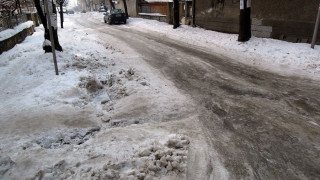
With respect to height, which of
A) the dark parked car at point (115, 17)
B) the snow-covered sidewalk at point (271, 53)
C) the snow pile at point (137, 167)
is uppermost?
the dark parked car at point (115, 17)

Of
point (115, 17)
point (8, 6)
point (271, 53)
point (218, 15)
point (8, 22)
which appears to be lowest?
point (271, 53)

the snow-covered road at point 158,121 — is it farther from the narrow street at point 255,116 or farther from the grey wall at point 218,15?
the grey wall at point 218,15

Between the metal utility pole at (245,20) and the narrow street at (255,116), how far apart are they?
375cm

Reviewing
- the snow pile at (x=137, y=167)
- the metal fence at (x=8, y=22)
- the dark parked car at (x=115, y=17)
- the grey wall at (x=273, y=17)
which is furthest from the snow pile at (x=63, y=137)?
the dark parked car at (x=115, y=17)

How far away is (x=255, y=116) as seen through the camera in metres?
4.87

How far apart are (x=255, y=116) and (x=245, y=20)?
8387mm

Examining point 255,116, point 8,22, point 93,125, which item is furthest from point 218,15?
point 93,125

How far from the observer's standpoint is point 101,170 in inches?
124

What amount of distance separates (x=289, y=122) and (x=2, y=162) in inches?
193

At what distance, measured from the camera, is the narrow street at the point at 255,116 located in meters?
3.45

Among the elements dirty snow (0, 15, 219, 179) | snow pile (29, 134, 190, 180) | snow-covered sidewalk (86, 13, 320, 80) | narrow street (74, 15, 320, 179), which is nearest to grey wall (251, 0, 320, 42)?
snow-covered sidewalk (86, 13, 320, 80)

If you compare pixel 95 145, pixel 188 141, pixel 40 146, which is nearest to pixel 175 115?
pixel 188 141

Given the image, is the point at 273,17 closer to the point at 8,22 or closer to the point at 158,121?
the point at 158,121

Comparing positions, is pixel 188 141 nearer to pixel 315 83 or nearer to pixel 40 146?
pixel 40 146
